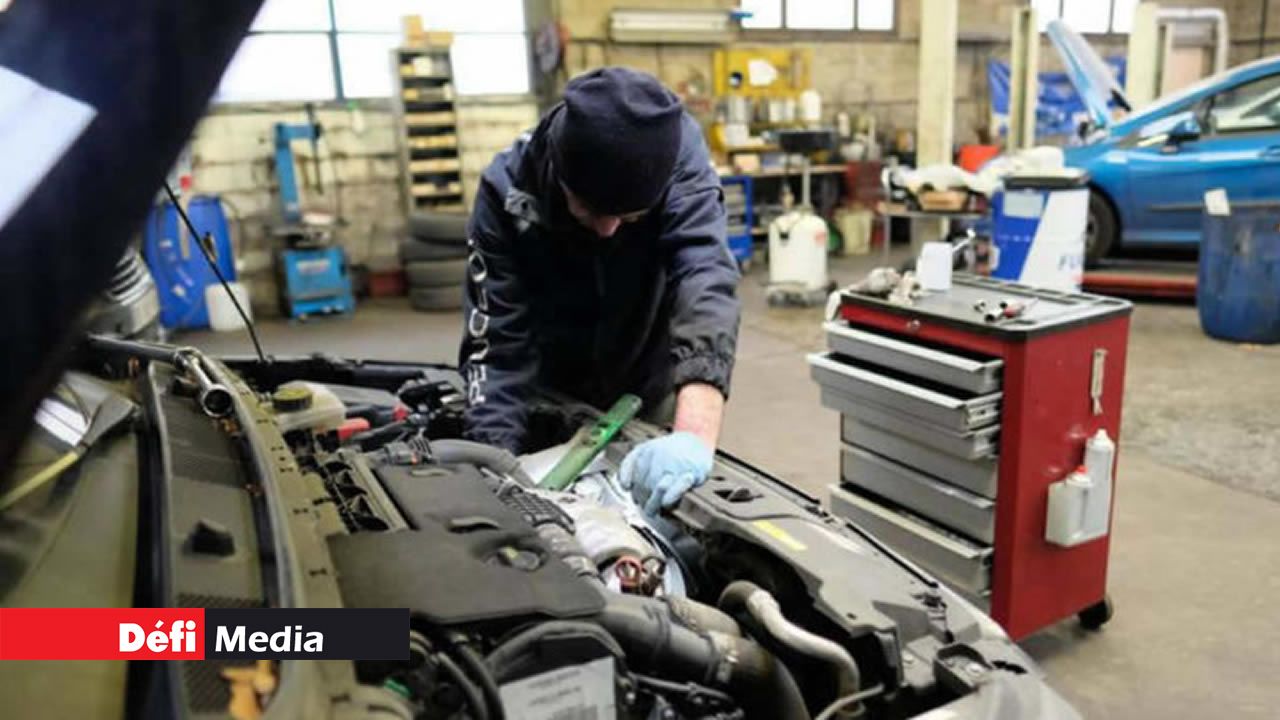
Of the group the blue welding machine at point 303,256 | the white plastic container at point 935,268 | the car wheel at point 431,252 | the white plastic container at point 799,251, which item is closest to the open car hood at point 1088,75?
the white plastic container at point 799,251

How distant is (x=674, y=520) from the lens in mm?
1350

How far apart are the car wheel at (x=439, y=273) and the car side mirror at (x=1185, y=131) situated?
4.68 m

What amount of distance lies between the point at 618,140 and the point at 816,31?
26.5 feet

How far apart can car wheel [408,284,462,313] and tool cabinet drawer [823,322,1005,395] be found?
4604mm

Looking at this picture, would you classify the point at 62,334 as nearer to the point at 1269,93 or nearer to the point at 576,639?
the point at 576,639

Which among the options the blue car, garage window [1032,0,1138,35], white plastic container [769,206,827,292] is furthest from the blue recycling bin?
garage window [1032,0,1138,35]

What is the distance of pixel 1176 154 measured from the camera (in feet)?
19.0

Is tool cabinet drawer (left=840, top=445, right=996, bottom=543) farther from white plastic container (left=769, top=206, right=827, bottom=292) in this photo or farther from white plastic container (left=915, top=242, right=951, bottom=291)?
white plastic container (left=769, top=206, right=827, bottom=292)

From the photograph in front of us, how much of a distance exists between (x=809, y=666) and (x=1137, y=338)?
16.0 feet

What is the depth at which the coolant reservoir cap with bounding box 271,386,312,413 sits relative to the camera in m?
1.72

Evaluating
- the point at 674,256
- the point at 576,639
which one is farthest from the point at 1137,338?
the point at 576,639

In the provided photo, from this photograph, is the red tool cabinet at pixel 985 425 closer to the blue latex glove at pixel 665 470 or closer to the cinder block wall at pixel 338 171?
the blue latex glove at pixel 665 470

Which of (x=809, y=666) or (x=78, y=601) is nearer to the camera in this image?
(x=78, y=601)

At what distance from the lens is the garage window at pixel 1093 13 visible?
10.6 m
